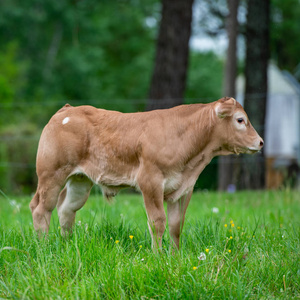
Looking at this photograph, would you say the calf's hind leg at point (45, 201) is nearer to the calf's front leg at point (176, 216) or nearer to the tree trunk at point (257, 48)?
the calf's front leg at point (176, 216)

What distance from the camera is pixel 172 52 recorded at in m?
11.1

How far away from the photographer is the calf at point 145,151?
4398 millimetres

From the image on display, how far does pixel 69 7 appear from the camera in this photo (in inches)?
1051

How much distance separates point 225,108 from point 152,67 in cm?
2778

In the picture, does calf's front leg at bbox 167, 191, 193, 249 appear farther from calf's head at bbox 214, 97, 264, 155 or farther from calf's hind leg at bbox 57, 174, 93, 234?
calf's hind leg at bbox 57, 174, 93, 234

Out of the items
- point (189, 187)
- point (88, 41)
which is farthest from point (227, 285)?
point (88, 41)

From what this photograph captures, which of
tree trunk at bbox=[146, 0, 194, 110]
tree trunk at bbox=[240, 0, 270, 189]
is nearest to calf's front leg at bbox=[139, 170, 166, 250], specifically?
tree trunk at bbox=[146, 0, 194, 110]

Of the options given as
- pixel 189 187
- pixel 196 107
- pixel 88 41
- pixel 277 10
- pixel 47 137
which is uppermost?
pixel 277 10

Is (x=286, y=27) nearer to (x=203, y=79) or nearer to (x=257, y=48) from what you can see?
(x=203, y=79)

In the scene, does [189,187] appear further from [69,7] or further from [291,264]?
[69,7]

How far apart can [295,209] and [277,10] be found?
85.6 feet

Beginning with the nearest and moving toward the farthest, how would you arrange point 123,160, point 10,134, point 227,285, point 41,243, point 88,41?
point 227,285, point 41,243, point 123,160, point 10,134, point 88,41

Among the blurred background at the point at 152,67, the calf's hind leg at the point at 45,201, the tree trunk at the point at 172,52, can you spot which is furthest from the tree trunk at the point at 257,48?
Answer: the calf's hind leg at the point at 45,201

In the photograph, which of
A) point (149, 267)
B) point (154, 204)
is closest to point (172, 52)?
point (154, 204)
